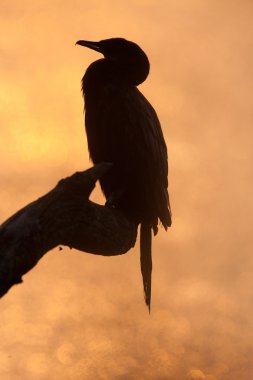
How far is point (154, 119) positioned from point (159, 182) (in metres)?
0.69

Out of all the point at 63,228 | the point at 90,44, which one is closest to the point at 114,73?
the point at 90,44

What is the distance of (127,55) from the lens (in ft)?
20.6

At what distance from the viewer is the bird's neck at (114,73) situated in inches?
241

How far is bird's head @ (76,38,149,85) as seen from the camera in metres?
6.25

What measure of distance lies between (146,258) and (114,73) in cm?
193

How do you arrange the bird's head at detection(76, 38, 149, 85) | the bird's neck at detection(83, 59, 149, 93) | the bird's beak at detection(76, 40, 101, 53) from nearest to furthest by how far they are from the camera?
the bird's neck at detection(83, 59, 149, 93) → the bird's head at detection(76, 38, 149, 85) → the bird's beak at detection(76, 40, 101, 53)

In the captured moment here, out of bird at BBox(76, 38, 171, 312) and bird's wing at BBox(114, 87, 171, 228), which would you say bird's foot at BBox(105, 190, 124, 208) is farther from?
bird's wing at BBox(114, 87, 171, 228)

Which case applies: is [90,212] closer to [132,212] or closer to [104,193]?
[132,212]

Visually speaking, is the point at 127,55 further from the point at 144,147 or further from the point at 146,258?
the point at 146,258

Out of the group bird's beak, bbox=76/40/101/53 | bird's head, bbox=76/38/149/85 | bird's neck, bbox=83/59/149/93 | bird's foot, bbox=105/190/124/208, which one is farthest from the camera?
A: bird's beak, bbox=76/40/101/53

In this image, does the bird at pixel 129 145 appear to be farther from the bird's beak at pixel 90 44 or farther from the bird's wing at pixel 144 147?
the bird's beak at pixel 90 44

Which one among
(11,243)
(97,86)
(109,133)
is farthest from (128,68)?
(11,243)

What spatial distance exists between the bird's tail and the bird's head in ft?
5.20

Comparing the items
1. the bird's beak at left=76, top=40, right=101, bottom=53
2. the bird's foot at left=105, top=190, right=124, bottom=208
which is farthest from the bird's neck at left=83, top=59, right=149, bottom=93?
the bird's foot at left=105, top=190, right=124, bottom=208
